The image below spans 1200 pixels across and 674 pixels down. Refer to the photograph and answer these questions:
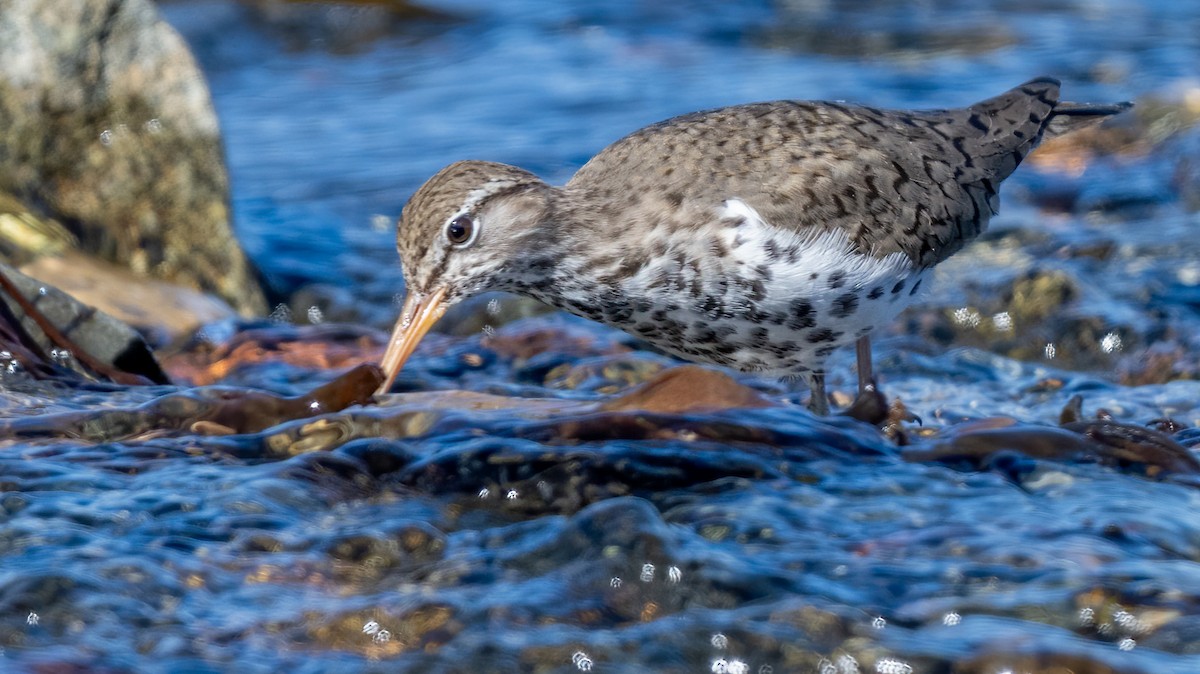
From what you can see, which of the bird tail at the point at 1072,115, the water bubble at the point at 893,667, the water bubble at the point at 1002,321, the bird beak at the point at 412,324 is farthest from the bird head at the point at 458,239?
the water bubble at the point at 1002,321

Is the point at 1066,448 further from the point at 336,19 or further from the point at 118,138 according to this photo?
the point at 336,19

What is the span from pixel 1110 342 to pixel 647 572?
4.74 m

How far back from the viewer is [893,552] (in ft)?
16.4

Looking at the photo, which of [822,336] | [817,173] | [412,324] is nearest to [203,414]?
[412,324]

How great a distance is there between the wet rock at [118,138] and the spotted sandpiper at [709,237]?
10.4 feet

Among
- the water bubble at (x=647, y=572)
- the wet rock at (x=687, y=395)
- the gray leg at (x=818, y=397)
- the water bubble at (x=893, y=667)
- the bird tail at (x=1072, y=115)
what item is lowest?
the gray leg at (x=818, y=397)

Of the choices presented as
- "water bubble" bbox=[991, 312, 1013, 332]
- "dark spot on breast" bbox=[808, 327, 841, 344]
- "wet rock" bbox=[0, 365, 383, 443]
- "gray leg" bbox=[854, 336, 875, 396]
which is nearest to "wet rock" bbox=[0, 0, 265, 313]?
"wet rock" bbox=[0, 365, 383, 443]

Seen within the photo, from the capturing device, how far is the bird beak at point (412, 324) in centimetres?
588

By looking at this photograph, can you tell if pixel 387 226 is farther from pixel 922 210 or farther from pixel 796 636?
pixel 796 636

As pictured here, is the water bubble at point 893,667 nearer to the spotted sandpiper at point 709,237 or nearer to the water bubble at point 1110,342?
the spotted sandpiper at point 709,237

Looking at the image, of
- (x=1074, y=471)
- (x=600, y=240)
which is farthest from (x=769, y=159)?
(x=1074, y=471)

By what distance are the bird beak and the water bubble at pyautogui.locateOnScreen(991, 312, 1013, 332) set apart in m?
4.22

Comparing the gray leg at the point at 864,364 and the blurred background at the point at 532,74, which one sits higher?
the blurred background at the point at 532,74

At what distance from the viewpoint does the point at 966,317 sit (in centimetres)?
880
